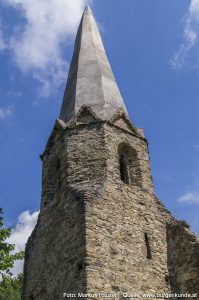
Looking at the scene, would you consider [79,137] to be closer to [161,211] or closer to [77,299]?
[161,211]

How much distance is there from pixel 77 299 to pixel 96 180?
383 centimetres

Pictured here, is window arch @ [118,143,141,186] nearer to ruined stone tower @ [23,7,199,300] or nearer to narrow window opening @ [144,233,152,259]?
ruined stone tower @ [23,7,199,300]

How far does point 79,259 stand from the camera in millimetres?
10305

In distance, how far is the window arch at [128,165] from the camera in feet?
44.7

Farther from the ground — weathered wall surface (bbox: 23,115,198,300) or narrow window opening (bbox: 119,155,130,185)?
narrow window opening (bbox: 119,155,130,185)

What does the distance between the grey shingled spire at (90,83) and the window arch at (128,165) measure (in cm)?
127

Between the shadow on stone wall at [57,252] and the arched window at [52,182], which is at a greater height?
the arched window at [52,182]

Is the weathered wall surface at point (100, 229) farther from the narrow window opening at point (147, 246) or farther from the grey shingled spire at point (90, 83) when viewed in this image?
the grey shingled spire at point (90, 83)

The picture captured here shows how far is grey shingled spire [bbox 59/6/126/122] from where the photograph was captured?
15516mm

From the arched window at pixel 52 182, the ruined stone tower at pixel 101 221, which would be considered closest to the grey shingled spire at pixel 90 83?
the ruined stone tower at pixel 101 221

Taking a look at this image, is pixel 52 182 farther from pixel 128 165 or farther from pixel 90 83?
pixel 90 83

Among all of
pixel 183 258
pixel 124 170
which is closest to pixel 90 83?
pixel 124 170

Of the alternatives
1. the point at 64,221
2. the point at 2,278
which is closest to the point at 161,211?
the point at 64,221

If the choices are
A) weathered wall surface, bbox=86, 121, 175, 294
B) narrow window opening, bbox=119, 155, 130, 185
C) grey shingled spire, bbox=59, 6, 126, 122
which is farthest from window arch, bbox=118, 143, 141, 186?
grey shingled spire, bbox=59, 6, 126, 122
